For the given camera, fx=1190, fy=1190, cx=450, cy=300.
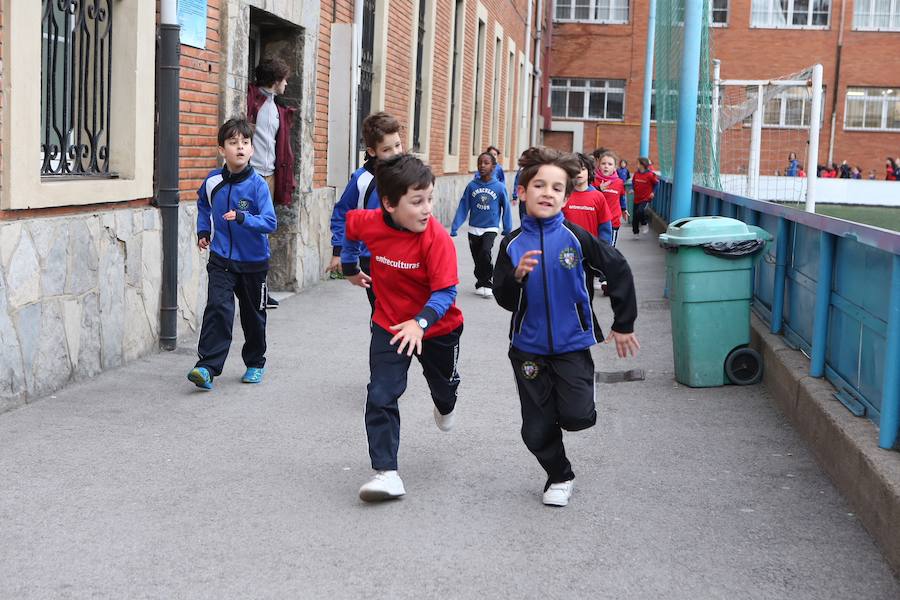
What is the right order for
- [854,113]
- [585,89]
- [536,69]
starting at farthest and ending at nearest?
[585,89] → [854,113] → [536,69]

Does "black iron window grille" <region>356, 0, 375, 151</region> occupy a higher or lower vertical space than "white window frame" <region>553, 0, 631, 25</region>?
lower

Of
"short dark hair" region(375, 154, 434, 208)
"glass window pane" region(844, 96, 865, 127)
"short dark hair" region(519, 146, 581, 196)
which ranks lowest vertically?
"short dark hair" region(375, 154, 434, 208)

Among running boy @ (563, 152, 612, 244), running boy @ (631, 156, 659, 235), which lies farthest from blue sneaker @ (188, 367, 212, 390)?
running boy @ (631, 156, 659, 235)

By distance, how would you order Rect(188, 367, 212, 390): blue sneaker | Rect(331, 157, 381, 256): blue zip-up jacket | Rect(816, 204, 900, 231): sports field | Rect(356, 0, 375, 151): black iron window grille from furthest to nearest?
1. Rect(816, 204, 900, 231): sports field
2. Rect(356, 0, 375, 151): black iron window grille
3. Rect(188, 367, 212, 390): blue sneaker
4. Rect(331, 157, 381, 256): blue zip-up jacket

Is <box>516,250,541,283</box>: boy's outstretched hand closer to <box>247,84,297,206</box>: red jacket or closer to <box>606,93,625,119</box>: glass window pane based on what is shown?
<box>247,84,297,206</box>: red jacket

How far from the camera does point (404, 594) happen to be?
374cm

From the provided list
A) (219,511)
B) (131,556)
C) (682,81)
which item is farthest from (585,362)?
(682,81)

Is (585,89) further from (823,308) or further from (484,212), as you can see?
(823,308)

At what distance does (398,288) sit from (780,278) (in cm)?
367

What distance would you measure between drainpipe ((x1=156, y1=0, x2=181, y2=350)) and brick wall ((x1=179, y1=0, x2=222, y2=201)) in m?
0.48

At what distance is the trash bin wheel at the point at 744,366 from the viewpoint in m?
7.44

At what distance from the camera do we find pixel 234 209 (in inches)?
272

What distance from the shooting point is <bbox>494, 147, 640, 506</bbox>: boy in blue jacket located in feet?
15.4

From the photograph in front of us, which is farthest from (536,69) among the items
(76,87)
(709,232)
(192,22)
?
(76,87)
